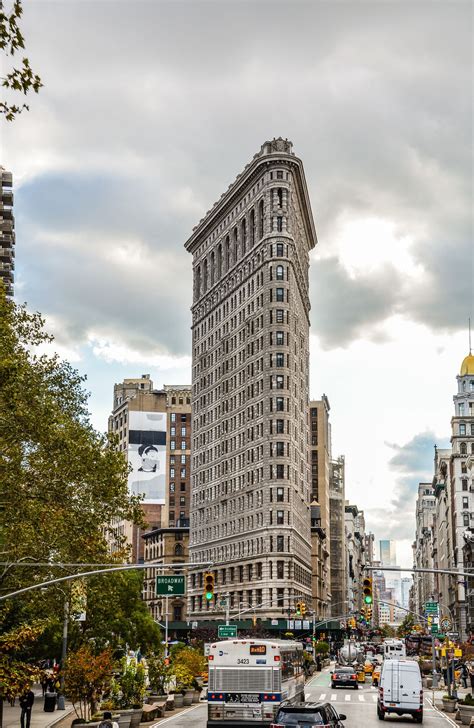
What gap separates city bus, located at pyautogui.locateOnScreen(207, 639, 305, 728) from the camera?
3594cm

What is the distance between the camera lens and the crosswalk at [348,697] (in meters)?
61.0

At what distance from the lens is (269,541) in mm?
128875

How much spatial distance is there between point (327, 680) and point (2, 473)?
5649cm

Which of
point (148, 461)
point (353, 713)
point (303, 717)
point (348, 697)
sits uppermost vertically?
point (148, 461)

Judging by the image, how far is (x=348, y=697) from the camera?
6425 cm

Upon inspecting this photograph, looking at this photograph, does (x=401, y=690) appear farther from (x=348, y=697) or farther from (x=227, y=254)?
(x=227, y=254)

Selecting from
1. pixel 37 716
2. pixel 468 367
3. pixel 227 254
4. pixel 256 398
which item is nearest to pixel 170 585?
pixel 37 716

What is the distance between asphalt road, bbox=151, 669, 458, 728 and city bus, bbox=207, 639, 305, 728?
2.33 ft

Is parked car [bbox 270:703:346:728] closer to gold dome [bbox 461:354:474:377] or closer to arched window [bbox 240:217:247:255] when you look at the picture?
arched window [bbox 240:217:247:255]

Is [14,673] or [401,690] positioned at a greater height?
[14,673]

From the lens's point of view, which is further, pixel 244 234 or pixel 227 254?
pixel 227 254

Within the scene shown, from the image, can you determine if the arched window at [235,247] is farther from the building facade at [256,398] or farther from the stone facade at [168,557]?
Result: the stone facade at [168,557]

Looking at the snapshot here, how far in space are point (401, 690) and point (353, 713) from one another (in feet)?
19.1

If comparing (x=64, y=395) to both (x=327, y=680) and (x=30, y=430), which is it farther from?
(x=327, y=680)
